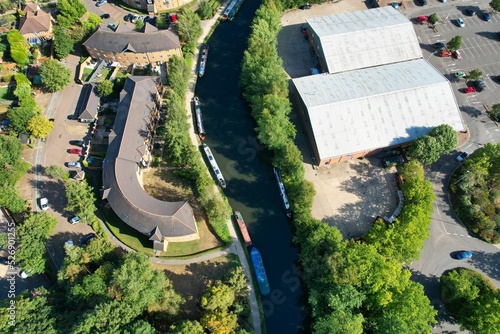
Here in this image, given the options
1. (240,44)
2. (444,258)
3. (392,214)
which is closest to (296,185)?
(392,214)

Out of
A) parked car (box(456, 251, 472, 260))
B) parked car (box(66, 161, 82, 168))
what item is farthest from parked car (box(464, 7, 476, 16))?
parked car (box(66, 161, 82, 168))

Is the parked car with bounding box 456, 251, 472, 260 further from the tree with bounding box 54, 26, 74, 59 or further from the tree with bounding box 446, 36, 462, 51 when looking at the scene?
the tree with bounding box 54, 26, 74, 59

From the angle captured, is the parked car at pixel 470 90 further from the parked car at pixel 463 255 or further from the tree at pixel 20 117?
the tree at pixel 20 117

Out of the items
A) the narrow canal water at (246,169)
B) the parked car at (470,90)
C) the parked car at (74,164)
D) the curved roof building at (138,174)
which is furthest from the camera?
the parked car at (470,90)

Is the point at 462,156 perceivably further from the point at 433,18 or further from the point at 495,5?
the point at 495,5

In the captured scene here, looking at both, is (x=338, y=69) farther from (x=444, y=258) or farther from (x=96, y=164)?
(x=96, y=164)

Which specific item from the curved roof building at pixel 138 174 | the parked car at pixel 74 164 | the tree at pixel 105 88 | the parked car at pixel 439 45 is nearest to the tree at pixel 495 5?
the parked car at pixel 439 45
